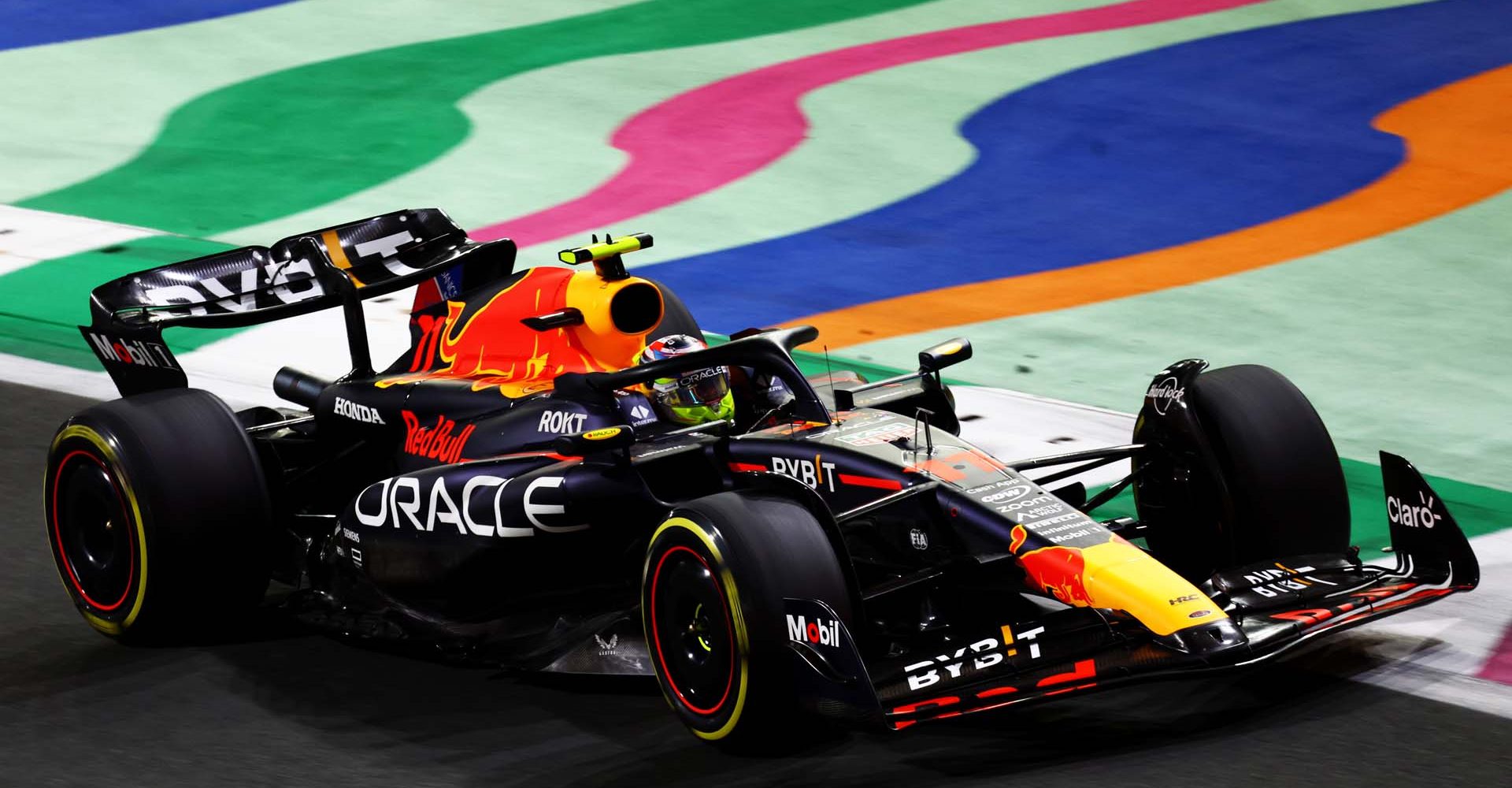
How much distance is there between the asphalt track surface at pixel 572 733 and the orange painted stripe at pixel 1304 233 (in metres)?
4.55

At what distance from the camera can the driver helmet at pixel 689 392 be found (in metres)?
7.52

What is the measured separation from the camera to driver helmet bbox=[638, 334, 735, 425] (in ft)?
24.7

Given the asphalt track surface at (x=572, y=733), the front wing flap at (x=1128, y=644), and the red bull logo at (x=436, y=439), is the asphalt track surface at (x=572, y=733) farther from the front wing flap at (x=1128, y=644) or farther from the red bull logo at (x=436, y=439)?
the red bull logo at (x=436, y=439)

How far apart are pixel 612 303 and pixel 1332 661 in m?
2.85

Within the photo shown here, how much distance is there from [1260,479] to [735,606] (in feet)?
6.78

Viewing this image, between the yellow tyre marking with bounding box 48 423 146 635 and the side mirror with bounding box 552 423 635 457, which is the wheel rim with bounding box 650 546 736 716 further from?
the yellow tyre marking with bounding box 48 423 146 635

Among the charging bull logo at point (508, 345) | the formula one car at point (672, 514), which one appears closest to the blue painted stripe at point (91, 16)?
the formula one car at point (672, 514)

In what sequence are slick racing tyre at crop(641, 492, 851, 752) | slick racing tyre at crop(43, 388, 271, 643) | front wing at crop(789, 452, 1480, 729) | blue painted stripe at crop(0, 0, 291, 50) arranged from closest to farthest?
front wing at crop(789, 452, 1480, 729)
slick racing tyre at crop(641, 492, 851, 752)
slick racing tyre at crop(43, 388, 271, 643)
blue painted stripe at crop(0, 0, 291, 50)

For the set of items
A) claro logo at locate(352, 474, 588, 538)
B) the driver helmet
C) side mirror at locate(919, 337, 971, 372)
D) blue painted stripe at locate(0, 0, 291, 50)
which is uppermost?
blue painted stripe at locate(0, 0, 291, 50)

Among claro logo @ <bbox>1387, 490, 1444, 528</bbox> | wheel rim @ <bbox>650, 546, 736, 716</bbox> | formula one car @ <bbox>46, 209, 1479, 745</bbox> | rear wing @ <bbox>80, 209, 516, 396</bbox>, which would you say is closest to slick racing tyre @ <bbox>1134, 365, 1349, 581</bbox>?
formula one car @ <bbox>46, 209, 1479, 745</bbox>

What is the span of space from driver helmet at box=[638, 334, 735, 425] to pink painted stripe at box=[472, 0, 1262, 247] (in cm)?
568

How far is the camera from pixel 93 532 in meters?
7.88

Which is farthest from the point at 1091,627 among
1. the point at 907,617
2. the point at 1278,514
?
the point at 1278,514

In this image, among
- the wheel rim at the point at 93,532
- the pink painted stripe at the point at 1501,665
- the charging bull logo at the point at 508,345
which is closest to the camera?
the pink painted stripe at the point at 1501,665
